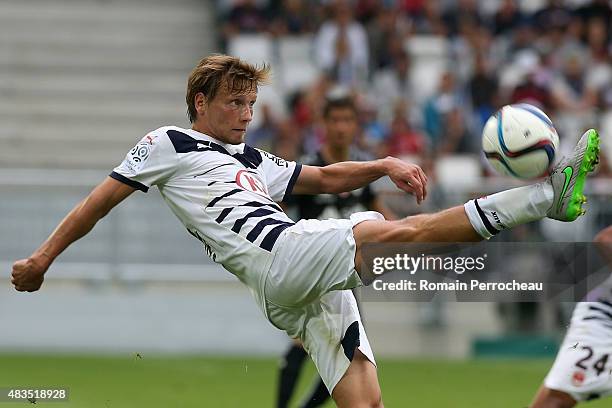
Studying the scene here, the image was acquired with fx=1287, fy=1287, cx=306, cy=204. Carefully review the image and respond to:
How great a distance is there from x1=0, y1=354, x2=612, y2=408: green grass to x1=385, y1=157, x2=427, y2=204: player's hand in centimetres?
351

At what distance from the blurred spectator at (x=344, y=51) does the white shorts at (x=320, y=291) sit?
10812 millimetres

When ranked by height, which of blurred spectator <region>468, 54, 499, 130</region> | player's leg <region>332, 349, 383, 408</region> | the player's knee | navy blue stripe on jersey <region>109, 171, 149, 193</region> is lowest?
blurred spectator <region>468, 54, 499, 130</region>

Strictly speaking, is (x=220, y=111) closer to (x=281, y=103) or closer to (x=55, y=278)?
(x=55, y=278)

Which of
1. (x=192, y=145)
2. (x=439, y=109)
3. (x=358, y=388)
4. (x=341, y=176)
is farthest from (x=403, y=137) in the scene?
(x=358, y=388)

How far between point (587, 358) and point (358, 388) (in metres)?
1.38

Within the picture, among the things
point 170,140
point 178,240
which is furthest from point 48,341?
point 170,140

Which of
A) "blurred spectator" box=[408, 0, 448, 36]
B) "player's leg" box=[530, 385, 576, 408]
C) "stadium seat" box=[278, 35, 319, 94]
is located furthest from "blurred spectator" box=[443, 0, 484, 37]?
"player's leg" box=[530, 385, 576, 408]

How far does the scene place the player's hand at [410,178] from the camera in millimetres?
6727

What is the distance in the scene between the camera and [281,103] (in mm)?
17641

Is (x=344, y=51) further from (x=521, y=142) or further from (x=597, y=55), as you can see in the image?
(x=521, y=142)

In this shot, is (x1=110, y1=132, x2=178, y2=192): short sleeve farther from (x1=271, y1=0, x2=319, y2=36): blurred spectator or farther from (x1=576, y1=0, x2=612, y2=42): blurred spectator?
(x1=576, y1=0, x2=612, y2=42): blurred spectator

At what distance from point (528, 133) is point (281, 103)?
11350mm

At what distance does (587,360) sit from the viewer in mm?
7129

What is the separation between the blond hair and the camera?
691cm
